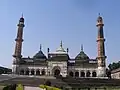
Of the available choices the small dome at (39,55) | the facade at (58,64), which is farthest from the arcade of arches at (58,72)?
the small dome at (39,55)

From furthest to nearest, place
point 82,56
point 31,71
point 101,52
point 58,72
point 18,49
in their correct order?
point 82,56 < point 58,72 < point 31,71 < point 18,49 < point 101,52

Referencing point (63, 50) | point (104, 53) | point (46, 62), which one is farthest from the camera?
point (63, 50)

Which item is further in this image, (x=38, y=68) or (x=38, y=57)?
(x=38, y=57)

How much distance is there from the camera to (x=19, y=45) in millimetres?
51156

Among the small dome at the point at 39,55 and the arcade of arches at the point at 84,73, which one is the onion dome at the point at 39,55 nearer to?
the small dome at the point at 39,55

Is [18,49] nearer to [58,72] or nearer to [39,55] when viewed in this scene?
[39,55]

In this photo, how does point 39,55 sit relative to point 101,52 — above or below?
below

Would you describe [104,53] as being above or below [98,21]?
below

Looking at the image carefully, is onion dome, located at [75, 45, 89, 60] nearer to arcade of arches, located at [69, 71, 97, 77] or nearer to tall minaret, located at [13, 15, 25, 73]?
arcade of arches, located at [69, 71, 97, 77]

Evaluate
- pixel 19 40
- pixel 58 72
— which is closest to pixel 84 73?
pixel 58 72

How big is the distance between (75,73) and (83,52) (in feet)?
30.5

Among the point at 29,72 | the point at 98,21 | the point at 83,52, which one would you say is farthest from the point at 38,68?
the point at 98,21

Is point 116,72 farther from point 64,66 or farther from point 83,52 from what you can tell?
point 64,66

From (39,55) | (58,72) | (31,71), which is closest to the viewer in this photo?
(31,71)
